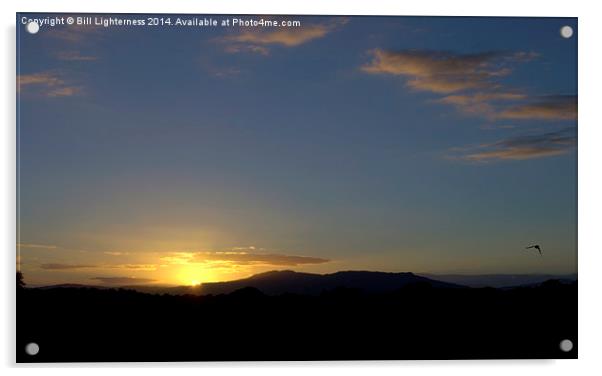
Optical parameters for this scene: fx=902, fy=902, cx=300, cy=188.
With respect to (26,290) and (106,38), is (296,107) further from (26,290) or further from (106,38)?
(26,290)

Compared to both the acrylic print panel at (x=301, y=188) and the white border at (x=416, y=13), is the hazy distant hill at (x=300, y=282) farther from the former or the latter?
the white border at (x=416, y=13)

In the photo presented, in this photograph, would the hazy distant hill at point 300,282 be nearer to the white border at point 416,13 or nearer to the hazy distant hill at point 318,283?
the hazy distant hill at point 318,283

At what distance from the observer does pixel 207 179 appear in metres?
4.55

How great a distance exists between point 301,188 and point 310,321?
2.22ft

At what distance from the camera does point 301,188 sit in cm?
458

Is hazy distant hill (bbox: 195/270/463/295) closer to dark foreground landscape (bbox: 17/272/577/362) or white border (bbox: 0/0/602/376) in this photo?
dark foreground landscape (bbox: 17/272/577/362)

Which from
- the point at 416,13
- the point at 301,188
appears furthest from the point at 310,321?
the point at 416,13

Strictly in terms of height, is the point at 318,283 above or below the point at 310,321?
above

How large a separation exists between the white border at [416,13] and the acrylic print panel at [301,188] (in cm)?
5

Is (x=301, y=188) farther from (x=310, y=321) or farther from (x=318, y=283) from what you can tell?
(x=310, y=321)

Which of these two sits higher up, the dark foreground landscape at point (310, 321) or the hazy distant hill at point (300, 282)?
the hazy distant hill at point (300, 282)

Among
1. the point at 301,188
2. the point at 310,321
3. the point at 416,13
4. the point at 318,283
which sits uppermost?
the point at 416,13

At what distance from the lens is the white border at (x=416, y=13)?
444cm

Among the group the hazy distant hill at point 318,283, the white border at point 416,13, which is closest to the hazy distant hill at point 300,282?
the hazy distant hill at point 318,283
